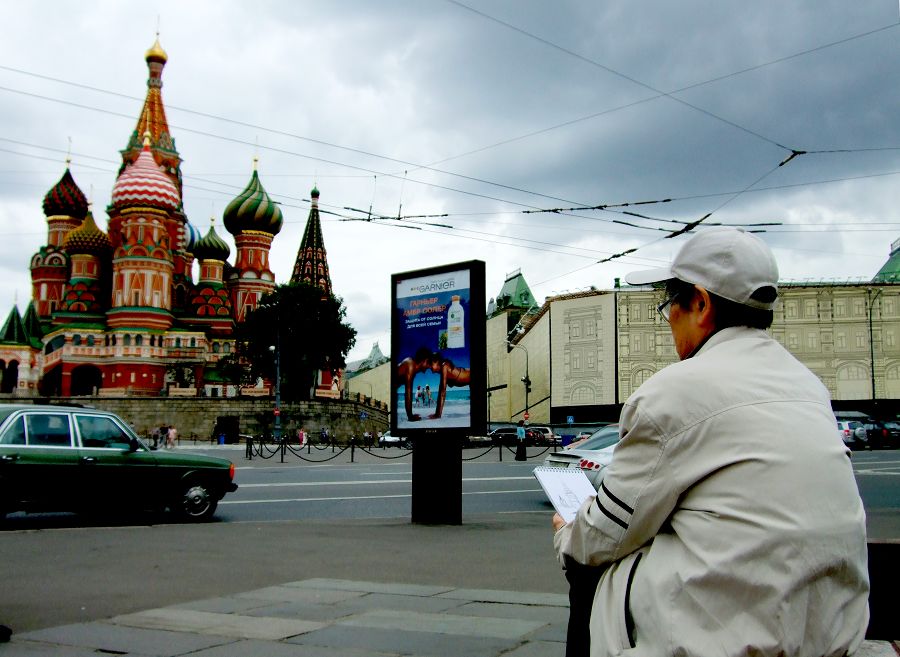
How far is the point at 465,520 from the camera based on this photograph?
12.7 metres

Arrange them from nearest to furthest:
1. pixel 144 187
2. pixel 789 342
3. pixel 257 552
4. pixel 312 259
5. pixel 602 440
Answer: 1. pixel 257 552
2. pixel 602 440
3. pixel 789 342
4. pixel 144 187
5. pixel 312 259

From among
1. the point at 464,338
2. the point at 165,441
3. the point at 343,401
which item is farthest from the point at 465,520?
the point at 343,401

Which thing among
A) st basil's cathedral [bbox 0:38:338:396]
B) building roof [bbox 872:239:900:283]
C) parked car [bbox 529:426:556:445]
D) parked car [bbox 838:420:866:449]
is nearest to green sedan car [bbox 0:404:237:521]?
parked car [bbox 838:420:866:449]

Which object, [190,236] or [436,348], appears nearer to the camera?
[436,348]

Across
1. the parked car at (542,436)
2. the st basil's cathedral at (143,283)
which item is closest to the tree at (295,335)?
the st basil's cathedral at (143,283)

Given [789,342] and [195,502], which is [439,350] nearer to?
[195,502]

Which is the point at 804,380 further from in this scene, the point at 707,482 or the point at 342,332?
the point at 342,332

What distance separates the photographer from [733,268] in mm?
2150

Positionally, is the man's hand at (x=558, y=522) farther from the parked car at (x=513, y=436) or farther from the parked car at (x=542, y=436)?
the parked car at (x=542, y=436)

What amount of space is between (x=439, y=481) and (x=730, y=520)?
10.0m

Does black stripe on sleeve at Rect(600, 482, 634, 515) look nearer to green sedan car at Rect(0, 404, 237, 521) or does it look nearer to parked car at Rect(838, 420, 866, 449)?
green sedan car at Rect(0, 404, 237, 521)

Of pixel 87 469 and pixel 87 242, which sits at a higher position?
pixel 87 242

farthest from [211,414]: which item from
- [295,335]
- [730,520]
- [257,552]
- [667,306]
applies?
[730,520]

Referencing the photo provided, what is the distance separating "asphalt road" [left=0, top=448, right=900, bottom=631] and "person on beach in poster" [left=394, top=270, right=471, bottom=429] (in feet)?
4.92
